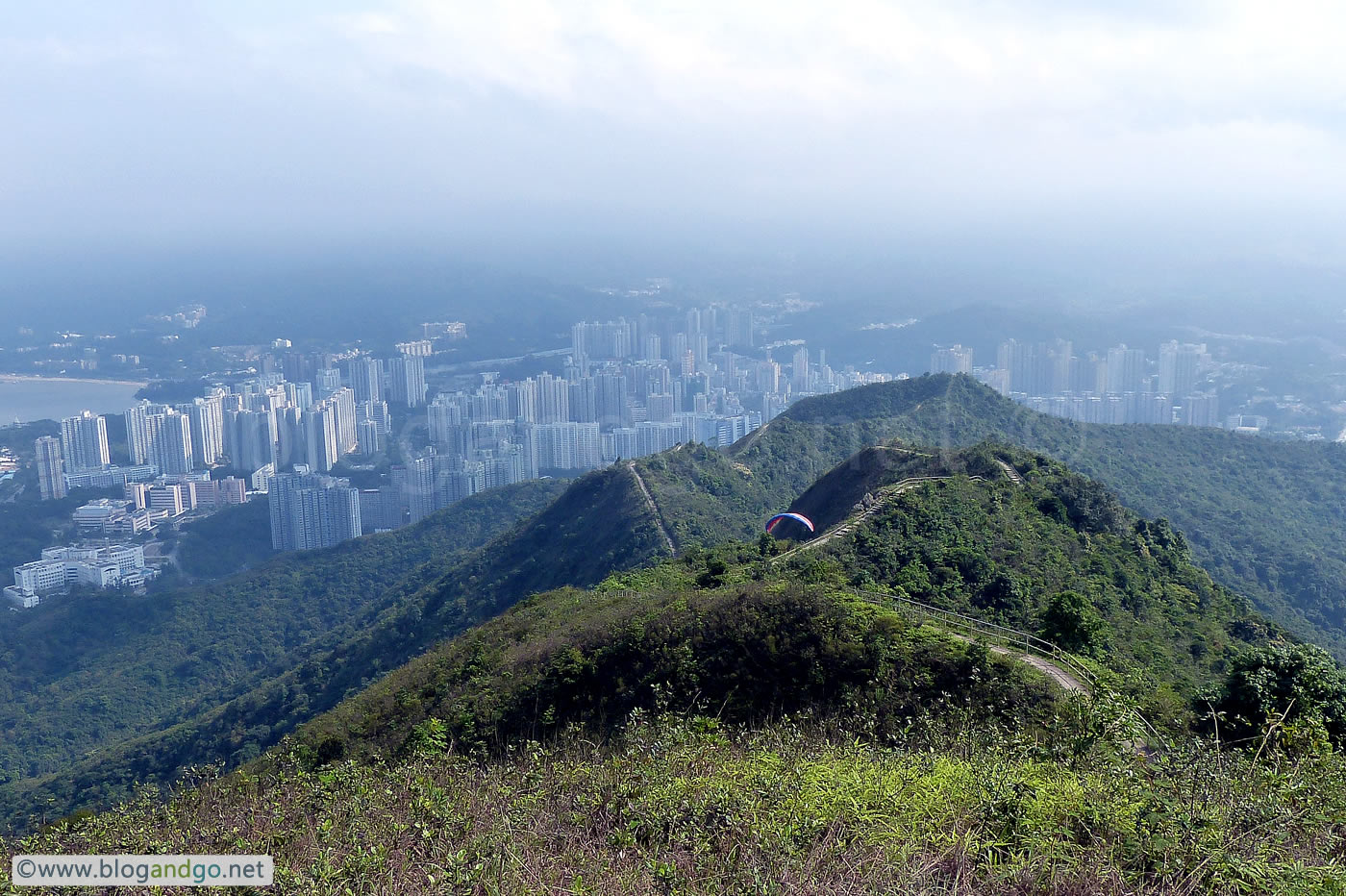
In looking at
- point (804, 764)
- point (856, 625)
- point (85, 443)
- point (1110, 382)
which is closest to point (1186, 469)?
point (1110, 382)

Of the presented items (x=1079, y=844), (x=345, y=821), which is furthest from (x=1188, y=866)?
(x=345, y=821)

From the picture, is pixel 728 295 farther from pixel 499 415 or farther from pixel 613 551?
pixel 613 551

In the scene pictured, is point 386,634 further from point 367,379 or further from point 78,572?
point 367,379

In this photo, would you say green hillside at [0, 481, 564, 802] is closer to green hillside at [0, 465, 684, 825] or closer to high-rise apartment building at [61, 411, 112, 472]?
green hillside at [0, 465, 684, 825]

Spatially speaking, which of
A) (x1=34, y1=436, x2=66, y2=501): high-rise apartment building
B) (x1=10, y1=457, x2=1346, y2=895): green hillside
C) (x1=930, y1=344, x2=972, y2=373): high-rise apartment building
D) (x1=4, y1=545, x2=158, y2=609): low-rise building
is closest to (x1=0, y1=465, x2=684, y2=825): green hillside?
(x1=10, y1=457, x2=1346, y2=895): green hillside

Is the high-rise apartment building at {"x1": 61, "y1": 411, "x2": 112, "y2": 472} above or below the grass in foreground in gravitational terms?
below

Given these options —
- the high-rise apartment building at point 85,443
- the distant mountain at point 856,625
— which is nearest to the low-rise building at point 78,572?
the high-rise apartment building at point 85,443

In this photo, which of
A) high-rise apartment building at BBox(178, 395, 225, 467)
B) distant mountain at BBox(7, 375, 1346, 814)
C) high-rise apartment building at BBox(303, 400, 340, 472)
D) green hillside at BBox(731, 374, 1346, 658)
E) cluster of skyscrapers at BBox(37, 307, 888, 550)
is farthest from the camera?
high-rise apartment building at BBox(178, 395, 225, 467)
